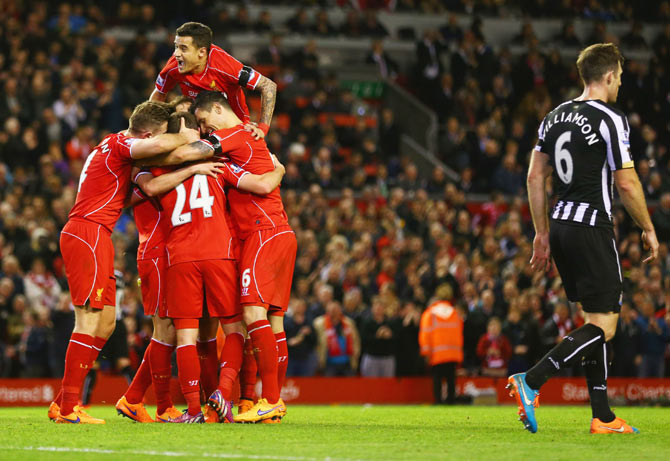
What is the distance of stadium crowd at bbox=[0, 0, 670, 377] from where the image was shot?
16.5 metres

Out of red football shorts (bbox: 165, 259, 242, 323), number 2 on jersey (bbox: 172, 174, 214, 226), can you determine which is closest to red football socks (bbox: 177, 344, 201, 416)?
red football shorts (bbox: 165, 259, 242, 323)

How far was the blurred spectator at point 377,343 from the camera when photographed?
17.2 m

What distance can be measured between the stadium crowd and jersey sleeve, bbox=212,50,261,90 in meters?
4.62

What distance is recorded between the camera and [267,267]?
8.38m

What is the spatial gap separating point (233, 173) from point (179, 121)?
0.62m

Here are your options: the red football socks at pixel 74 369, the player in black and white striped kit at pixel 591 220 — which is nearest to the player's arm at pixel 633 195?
the player in black and white striped kit at pixel 591 220

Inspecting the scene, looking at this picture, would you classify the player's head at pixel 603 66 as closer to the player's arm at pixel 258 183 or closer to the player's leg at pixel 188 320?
the player's arm at pixel 258 183

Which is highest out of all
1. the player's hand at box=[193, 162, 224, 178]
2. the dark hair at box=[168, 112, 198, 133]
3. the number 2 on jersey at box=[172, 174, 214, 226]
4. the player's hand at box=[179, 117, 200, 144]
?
the dark hair at box=[168, 112, 198, 133]

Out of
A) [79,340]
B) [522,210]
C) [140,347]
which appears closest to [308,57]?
[522,210]

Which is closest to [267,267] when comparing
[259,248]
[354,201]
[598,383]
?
[259,248]

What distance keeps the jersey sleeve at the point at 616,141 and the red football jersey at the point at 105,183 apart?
3.59 m

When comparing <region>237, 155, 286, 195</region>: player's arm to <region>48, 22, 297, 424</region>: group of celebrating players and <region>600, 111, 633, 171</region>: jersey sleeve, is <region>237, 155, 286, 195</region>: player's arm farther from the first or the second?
<region>600, 111, 633, 171</region>: jersey sleeve

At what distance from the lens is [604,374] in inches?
294

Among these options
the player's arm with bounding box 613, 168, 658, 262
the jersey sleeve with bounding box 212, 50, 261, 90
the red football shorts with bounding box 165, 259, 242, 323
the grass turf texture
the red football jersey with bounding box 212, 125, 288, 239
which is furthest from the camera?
the jersey sleeve with bounding box 212, 50, 261, 90
